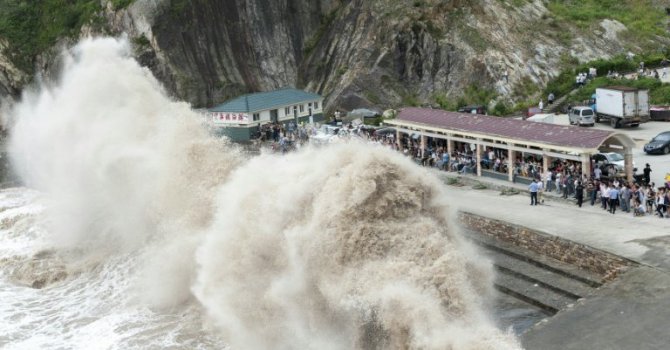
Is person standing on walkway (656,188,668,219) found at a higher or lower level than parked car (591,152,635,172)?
lower

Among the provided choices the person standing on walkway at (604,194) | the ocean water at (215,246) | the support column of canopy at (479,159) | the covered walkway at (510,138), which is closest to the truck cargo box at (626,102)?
the covered walkway at (510,138)

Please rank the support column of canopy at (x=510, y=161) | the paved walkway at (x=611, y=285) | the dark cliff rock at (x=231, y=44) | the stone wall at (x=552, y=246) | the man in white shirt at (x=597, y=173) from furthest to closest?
the dark cliff rock at (x=231, y=44)
the support column of canopy at (x=510, y=161)
the man in white shirt at (x=597, y=173)
the stone wall at (x=552, y=246)
the paved walkway at (x=611, y=285)

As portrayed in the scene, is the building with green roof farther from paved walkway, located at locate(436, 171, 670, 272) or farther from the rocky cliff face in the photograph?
paved walkway, located at locate(436, 171, 670, 272)

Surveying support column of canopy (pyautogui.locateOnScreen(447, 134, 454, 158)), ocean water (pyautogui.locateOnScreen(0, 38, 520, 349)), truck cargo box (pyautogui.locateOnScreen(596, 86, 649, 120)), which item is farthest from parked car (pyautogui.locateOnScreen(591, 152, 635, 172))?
ocean water (pyautogui.locateOnScreen(0, 38, 520, 349))

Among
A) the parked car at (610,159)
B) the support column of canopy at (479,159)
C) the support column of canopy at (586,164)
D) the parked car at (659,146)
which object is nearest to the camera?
the support column of canopy at (586,164)

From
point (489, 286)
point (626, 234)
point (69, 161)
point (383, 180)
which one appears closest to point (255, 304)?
point (383, 180)

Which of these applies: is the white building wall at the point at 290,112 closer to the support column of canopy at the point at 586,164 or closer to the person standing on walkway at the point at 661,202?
the support column of canopy at the point at 586,164
